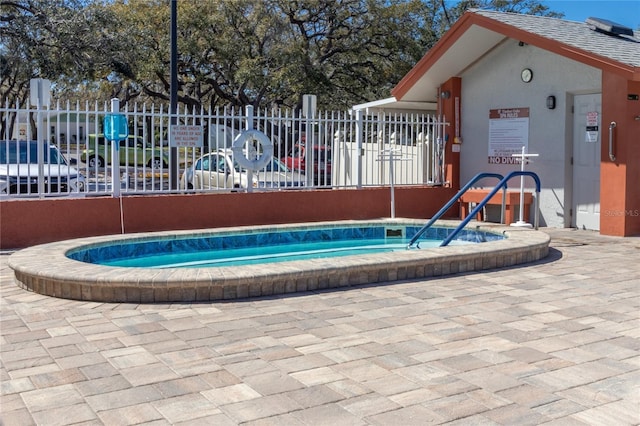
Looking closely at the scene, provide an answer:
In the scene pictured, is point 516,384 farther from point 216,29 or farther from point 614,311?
point 216,29

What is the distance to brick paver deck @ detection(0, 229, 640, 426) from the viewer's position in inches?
141

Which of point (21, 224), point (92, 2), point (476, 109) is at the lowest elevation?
point (21, 224)

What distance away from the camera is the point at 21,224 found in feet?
30.9

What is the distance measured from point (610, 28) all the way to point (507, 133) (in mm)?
2696

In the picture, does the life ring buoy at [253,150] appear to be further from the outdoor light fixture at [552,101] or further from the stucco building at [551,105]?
the outdoor light fixture at [552,101]

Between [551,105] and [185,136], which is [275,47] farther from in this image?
[185,136]

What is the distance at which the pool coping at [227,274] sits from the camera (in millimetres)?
6023

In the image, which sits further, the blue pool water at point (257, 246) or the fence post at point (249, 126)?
the fence post at point (249, 126)

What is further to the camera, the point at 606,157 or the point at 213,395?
the point at 606,157

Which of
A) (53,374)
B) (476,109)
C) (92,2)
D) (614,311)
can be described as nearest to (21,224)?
(53,374)

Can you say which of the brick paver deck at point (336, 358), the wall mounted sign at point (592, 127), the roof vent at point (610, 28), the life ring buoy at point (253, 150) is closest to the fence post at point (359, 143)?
the life ring buoy at point (253, 150)

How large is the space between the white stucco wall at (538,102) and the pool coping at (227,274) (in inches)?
167

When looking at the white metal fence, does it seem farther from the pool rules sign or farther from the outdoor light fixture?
the outdoor light fixture

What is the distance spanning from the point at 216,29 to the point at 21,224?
16.9 m
